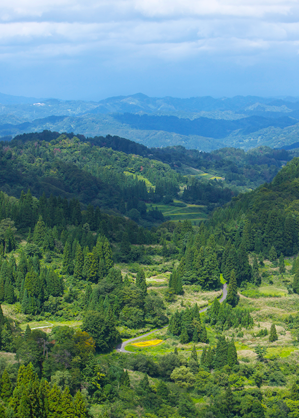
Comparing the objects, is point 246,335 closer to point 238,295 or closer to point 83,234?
point 238,295

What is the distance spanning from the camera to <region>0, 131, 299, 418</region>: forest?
51.6 meters

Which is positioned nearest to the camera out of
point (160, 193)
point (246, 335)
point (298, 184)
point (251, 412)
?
point (251, 412)

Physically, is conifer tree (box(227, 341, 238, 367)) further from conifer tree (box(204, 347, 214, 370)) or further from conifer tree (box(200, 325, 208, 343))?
conifer tree (box(200, 325, 208, 343))

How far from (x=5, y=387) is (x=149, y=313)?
3192 centimetres

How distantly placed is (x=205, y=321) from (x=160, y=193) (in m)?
122

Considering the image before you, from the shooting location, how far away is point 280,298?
83.9 m

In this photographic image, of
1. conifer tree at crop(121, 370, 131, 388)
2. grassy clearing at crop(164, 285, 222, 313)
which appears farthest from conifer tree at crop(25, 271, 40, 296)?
conifer tree at crop(121, 370, 131, 388)

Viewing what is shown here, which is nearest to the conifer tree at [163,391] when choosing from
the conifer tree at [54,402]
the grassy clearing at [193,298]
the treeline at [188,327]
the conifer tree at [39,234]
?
the conifer tree at [54,402]

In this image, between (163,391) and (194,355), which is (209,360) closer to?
(194,355)

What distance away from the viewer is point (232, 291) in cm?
8244

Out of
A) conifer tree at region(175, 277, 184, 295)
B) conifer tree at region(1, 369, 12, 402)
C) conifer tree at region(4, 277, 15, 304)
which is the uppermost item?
conifer tree at region(4, 277, 15, 304)

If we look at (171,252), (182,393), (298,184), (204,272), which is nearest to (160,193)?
(298,184)

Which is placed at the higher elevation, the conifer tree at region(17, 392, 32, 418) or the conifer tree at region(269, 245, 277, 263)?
the conifer tree at region(17, 392, 32, 418)

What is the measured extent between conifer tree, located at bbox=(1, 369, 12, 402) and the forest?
9cm
